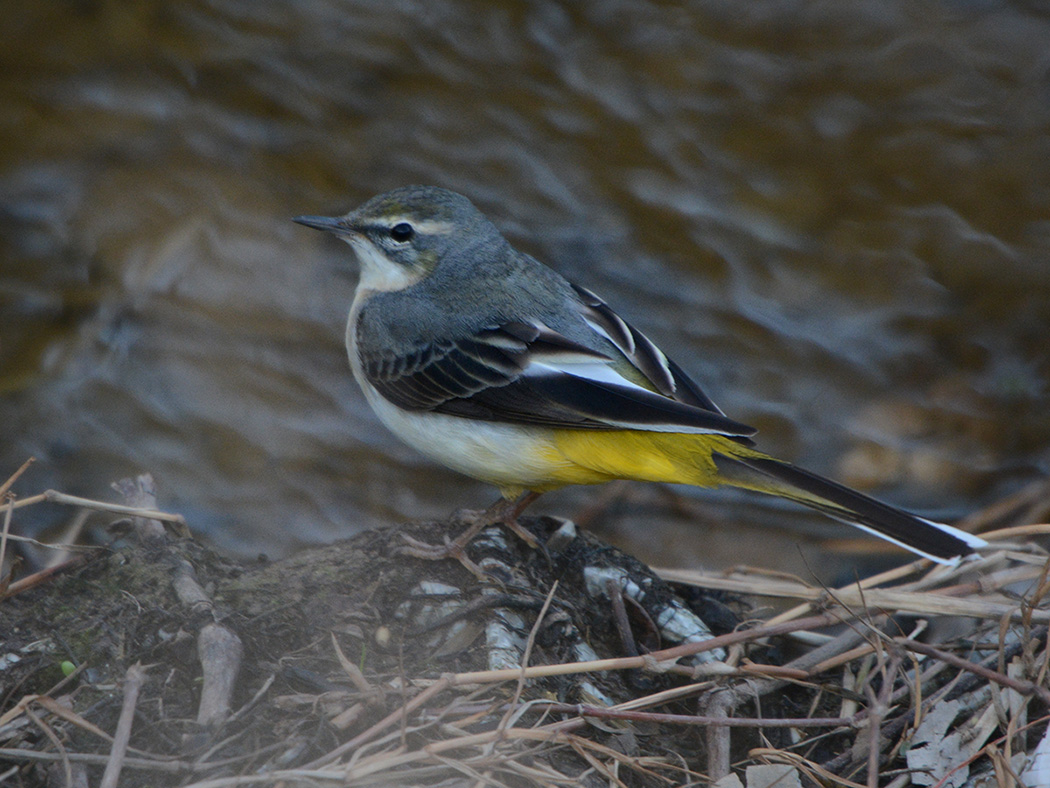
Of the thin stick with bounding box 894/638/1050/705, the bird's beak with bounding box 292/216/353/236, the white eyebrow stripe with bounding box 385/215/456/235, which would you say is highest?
the white eyebrow stripe with bounding box 385/215/456/235

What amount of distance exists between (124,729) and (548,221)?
7125mm

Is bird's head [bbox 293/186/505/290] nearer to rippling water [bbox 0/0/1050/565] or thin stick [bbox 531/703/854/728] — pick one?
rippling water [bbox 0/0/1050/565]

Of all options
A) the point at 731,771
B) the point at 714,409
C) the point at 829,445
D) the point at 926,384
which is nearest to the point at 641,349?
the point at 714,409

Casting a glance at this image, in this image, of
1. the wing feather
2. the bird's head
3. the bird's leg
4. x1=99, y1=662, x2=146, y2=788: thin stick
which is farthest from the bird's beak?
x1=99, y1=662, x2=146, y2=788: thin stick

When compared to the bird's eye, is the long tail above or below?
below

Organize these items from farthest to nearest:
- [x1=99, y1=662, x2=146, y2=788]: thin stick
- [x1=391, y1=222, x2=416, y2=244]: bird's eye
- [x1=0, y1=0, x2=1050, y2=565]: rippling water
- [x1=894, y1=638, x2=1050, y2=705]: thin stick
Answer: [x1=0, y1=0, x2=1050, y2=565]: rippling water < [x1=391, y1=222, x2=416, y2=244]: bird's eye < [x1=894, y1=638, x2=1050, y2=705]: thin stick < [x1=99, y1=662, x2=146, y2=788]: thin stick

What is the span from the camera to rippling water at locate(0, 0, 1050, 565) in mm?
8016

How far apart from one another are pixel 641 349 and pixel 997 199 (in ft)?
19.6

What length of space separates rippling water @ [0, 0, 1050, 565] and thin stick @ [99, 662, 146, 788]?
168 inches

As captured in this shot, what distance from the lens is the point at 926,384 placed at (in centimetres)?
893

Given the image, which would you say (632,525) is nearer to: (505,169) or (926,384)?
(926,384)

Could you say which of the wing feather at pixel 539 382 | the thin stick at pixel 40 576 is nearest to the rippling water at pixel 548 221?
the wing feather at pixel 539 382

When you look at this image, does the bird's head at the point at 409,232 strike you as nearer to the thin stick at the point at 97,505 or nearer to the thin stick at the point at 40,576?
the thin stick at the point at 97,505

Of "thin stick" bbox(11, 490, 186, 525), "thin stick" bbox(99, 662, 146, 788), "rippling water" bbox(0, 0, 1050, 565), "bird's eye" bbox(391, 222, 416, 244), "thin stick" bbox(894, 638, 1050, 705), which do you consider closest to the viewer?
"thin stick" bbox(99, 662, 146, 788)
